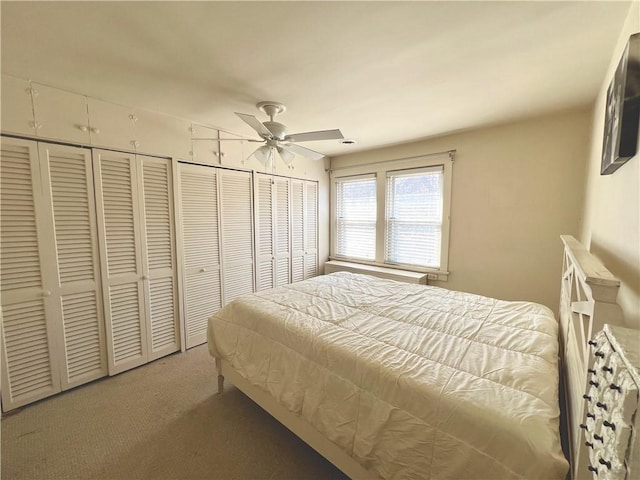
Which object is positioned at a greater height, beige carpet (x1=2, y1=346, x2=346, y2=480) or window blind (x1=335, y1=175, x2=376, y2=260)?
window blind (x1=335, y1=175, x2=376, y2=260)

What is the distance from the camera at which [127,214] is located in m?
2.51

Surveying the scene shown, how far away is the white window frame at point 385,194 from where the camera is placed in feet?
10.9

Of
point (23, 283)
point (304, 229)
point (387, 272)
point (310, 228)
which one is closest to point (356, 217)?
point (310, 228)

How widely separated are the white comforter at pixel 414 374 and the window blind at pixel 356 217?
2.08 metres

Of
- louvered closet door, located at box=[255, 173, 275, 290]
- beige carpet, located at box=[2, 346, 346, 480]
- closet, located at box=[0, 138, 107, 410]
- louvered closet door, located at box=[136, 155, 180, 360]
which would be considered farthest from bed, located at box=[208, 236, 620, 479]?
louvered closet door, located at box=[255, 173, 275, 290]

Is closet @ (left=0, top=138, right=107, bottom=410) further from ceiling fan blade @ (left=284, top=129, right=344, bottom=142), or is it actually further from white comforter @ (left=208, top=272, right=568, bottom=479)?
ceiling fan blade @ (left=284, top=129, right=344, bottom=142)

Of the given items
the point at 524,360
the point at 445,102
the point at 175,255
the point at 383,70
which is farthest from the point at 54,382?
the point at 445,102

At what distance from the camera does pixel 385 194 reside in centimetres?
395

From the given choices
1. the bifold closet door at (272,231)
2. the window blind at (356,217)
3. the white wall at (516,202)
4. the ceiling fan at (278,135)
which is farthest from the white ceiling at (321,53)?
the window blind at (356,217)

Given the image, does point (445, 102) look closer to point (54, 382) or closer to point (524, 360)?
point (524, 360)

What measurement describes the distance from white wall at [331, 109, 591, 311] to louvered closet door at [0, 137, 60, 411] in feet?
12.9

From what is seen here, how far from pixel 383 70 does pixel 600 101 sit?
174 cm

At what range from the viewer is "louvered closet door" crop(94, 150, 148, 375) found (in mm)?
2383

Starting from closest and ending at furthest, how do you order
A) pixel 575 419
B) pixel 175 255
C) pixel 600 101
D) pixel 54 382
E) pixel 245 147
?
pixel 575 419 < pixel 600 101 < pixel 54 382 < pixel 175 255 < pixel 245 147
